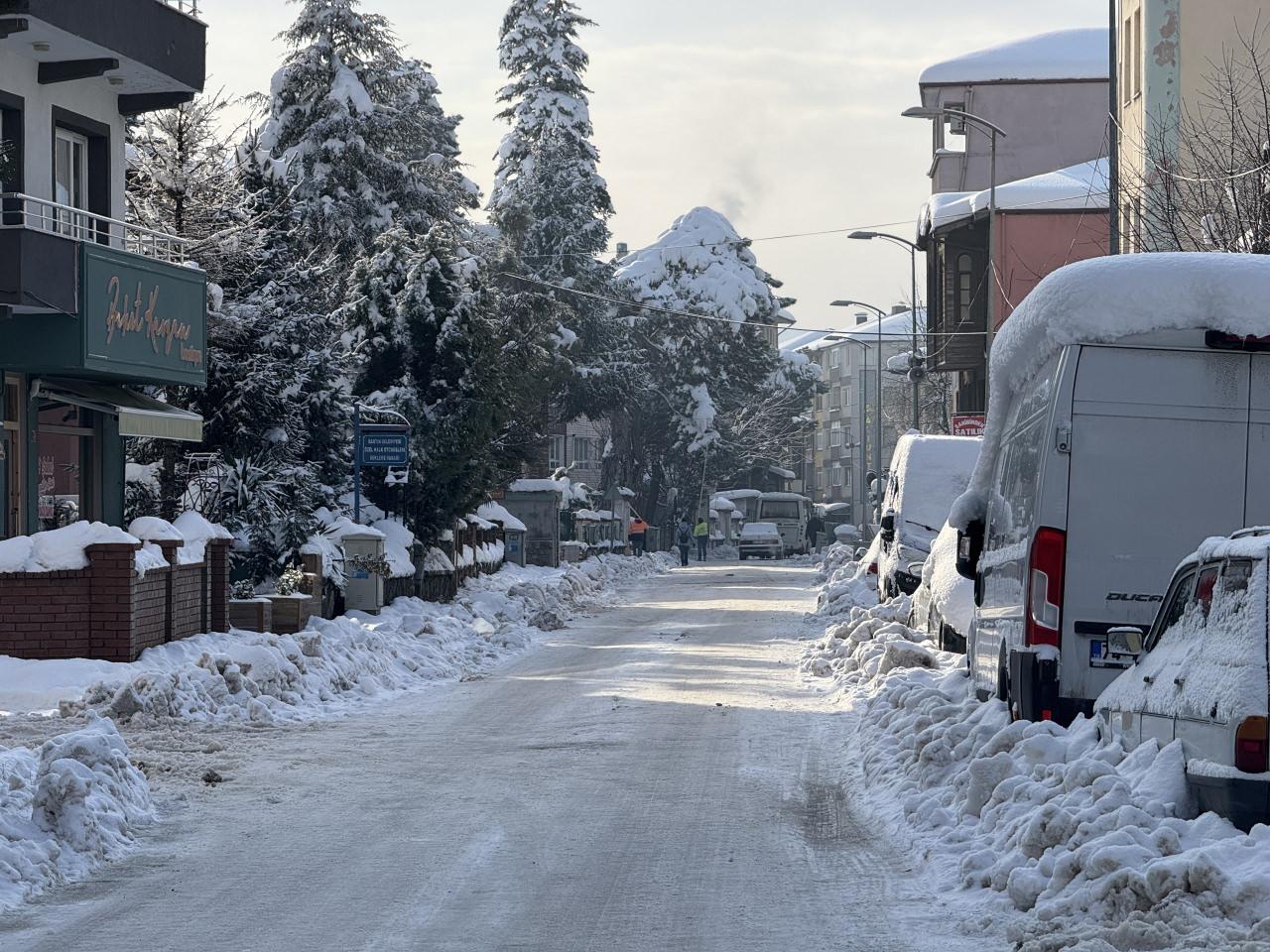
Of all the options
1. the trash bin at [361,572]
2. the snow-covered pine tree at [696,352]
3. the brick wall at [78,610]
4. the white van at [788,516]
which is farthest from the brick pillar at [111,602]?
the white van at [788,516]

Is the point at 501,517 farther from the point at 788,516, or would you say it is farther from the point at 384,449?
the point at 788,516

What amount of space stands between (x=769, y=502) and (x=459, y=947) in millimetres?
73653

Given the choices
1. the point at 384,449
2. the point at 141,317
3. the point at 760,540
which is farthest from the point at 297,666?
the point at 760,540

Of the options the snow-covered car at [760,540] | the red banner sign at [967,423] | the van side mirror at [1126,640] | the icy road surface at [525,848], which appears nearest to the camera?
the icy road surface at [525,848]

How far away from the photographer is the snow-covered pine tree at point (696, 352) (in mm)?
75375

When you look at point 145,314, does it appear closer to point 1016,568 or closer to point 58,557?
point 58,557

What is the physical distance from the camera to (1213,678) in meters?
7.29

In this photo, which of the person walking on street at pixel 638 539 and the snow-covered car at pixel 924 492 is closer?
the snow-covered car at pixel 924 492

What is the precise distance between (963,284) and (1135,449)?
44520mm

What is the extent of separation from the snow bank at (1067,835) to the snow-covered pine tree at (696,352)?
62.4 metres

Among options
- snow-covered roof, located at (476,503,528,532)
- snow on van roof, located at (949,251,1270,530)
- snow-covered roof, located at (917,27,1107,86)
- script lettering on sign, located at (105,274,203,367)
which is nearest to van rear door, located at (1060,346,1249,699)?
snow on van roof, located at (949,251,1270,530)

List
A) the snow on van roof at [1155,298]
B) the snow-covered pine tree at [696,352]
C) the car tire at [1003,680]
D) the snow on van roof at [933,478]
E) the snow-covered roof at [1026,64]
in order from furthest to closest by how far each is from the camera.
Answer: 1. the snow-covered pine tree at [696,352]
2. the snow-covered roof at [1026,64]
3. the snow on van roof at [933,478]
4. the car tire at [1003,680]
5. the snow on van roof at [1155,298]

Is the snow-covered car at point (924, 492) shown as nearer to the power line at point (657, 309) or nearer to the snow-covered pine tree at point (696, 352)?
the power line at point (657, 309)

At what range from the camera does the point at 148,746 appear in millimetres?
13312
